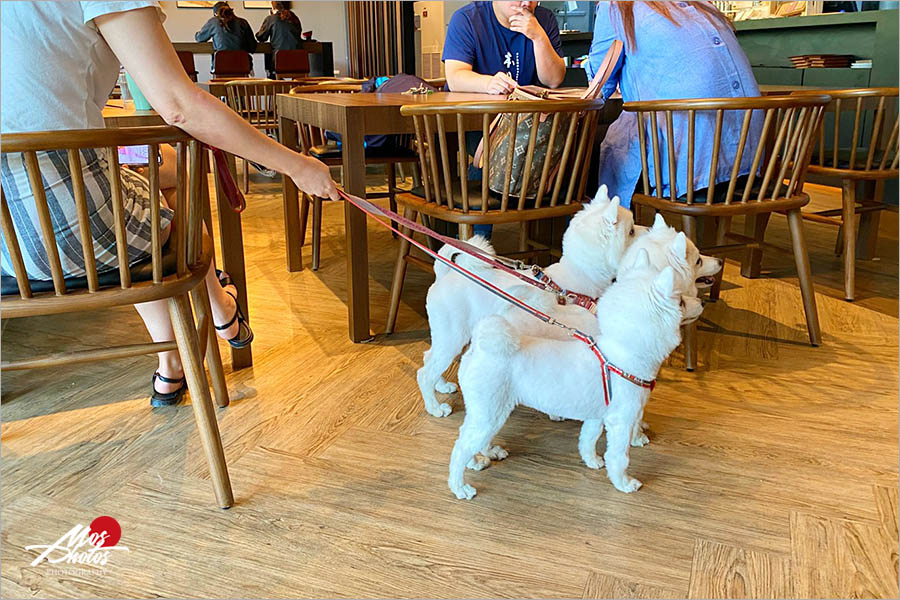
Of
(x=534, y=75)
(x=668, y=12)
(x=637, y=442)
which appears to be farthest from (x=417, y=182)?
(x=637, y=442)

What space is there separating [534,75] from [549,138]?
4.39 ft

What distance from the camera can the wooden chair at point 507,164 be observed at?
185 centimetres

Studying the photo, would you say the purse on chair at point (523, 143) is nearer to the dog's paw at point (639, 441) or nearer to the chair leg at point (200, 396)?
the dog's paw at point (639, 441)

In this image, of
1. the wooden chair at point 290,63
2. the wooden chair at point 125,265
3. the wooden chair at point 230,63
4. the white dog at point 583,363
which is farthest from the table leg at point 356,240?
the wooden chair at point 290,63

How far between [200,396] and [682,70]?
164cm

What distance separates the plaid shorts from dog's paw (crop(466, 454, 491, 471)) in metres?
0.80

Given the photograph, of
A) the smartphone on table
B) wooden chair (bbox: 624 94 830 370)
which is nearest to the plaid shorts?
the smartphone on table

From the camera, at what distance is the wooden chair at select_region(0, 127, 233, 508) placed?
1.12 m

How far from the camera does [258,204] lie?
4551mm

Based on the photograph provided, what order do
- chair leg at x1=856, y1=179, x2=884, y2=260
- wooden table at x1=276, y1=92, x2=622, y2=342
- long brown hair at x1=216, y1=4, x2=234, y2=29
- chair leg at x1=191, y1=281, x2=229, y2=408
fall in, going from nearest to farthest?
chair leg at x1=191, y1=281, x2=229, y2=408 < wooden table at x1=276, y1=92, x2=622, y2=342 < chair leg at x1=856, y1=179, x2=884, y2=260 < long brown hair at x1=216, y1=4, x2=234, y2=29

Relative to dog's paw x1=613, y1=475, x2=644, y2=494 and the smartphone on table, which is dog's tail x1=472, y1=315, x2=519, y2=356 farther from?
the smartphone on table

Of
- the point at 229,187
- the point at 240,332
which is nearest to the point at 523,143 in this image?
the point at 229,187

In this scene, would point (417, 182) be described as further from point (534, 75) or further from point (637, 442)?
point (637, 442)

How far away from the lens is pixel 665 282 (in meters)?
1.28
